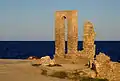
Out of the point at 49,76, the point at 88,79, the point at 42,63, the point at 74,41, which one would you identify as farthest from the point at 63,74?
the point at 74,41

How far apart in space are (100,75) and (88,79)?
2210mm

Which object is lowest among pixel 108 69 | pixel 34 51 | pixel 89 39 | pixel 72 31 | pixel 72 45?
pixel 34 51

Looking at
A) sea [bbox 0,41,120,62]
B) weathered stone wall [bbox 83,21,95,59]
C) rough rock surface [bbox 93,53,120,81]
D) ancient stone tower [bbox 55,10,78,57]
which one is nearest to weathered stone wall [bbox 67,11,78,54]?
ancient stone tower [bbox 55,10,78,57]

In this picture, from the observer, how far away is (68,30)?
105 feet

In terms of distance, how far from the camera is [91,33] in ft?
97.3

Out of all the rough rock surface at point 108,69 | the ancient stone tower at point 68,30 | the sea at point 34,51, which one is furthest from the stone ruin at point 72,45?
the sea at point 34,51

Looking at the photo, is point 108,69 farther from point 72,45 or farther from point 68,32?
point 68,32

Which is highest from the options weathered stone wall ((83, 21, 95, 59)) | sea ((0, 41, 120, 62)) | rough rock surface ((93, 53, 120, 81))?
weathered stone wall ((83, 21, 95, 59))

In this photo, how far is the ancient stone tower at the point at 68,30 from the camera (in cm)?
3145

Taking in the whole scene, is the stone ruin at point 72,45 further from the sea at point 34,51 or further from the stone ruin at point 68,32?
the sea at point 34,51

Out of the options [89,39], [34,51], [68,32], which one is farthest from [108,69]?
[34,51]

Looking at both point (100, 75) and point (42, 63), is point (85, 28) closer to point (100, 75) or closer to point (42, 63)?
point (42, 63)

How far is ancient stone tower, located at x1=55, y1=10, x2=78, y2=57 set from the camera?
103ft

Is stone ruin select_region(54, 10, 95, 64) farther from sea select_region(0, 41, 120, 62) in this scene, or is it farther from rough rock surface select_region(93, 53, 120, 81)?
sea select_region(0, 41, 120, 62)
